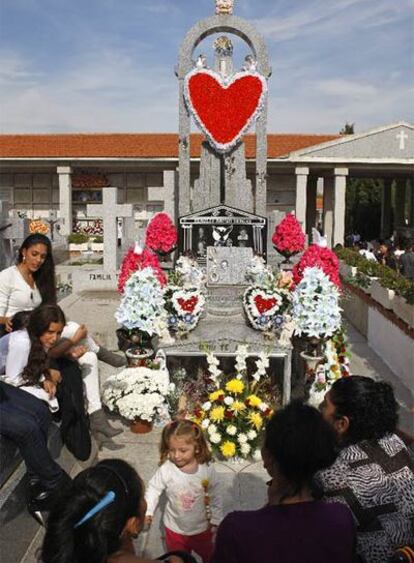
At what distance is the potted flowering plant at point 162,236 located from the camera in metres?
13.1

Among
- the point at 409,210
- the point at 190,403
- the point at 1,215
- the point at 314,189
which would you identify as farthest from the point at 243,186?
the point at 409,210

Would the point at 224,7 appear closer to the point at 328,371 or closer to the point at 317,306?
the point at 317,306

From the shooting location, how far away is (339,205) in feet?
82.0

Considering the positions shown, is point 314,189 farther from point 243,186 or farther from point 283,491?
point 283,491

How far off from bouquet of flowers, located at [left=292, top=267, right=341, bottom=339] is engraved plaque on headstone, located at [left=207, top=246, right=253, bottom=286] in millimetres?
2349

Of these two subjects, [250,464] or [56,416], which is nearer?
[56,416]

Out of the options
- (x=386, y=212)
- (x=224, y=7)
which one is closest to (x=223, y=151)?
(x=224, y=7)

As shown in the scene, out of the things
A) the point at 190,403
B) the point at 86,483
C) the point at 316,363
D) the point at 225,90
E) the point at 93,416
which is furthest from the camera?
the point at 225,90

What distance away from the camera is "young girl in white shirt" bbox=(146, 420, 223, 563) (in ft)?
10.1

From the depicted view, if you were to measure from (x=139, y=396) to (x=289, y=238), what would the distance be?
899cm

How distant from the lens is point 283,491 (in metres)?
1.89

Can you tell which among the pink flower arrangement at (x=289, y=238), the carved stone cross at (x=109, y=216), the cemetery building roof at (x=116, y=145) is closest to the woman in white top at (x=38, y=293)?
the carved stone cross at (x=109, y=216)

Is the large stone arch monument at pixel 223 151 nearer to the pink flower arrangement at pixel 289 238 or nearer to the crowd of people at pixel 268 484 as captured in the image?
the pink flower arrangement at pixel 289 238

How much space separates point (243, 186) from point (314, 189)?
62.9ft
